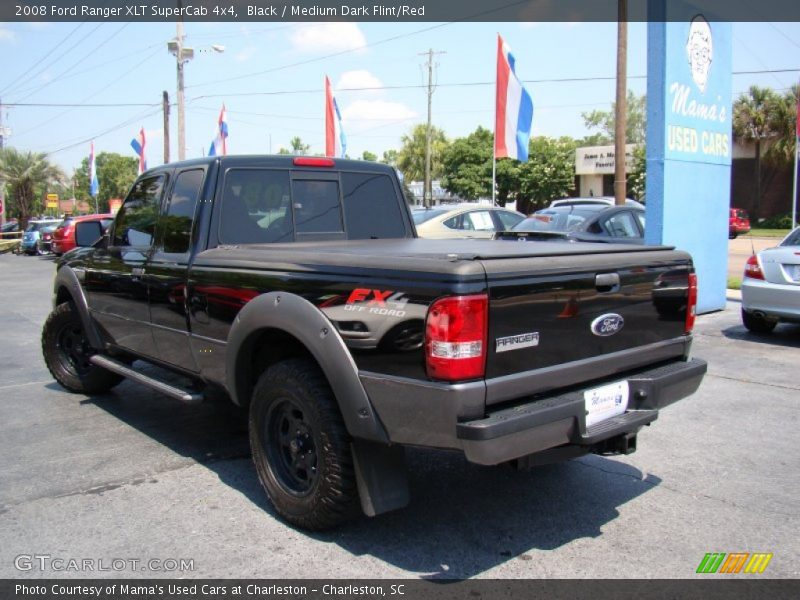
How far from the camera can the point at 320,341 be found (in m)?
3.20

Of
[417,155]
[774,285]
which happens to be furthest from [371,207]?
[417,155]

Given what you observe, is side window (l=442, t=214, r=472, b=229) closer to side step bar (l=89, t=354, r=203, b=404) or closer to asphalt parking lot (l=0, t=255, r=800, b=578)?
asphalt parking lot (l=0, t=255, r=800, b=578)

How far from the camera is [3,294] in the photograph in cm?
1464

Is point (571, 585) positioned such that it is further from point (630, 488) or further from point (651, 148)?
point (651, 148)

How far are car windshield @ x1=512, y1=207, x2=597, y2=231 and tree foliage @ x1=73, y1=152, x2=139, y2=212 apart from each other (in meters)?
95.1

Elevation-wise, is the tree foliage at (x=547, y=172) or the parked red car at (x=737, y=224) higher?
the tree foliage at (x=547, y=172)

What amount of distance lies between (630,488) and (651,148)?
6.47m

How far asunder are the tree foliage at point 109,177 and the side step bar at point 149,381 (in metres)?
98.8

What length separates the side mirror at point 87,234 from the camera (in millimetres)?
5727

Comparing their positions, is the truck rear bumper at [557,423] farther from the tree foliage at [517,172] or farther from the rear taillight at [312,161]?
the tree foliage at [517,172]

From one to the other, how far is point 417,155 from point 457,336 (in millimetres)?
57572

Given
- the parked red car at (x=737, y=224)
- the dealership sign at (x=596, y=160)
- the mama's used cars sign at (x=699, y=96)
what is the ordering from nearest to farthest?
the mama's used cars sign at (x=699, y=96) < the parked red car at (x=737, y=224) < the dealership sign at (x=596, y=160)

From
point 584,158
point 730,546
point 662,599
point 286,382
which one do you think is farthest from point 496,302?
point 584,158

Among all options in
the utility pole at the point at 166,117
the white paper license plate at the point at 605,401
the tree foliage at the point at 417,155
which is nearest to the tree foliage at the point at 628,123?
the tree foliage at the point at 417,155
